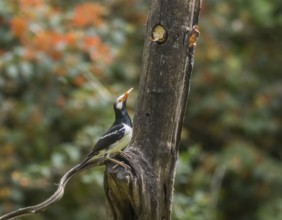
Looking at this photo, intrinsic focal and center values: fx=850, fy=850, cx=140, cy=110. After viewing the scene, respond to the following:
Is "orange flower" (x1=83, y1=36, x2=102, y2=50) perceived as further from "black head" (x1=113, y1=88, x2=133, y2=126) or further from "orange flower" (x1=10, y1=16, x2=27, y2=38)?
"black head" (x1=113, y1=88, x2=133, y2=126)

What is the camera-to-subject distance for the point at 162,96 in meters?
3.61

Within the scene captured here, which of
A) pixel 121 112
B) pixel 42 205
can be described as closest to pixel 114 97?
pixel 121 112

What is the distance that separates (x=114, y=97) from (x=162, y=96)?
2.81m

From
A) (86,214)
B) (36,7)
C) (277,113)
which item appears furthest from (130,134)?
(277,113)

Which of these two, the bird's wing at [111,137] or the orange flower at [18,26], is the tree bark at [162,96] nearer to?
the bird's wing at [111,137]

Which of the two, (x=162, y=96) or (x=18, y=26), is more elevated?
(x=18, y=26)

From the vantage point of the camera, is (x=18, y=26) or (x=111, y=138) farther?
(x=18, y=26)

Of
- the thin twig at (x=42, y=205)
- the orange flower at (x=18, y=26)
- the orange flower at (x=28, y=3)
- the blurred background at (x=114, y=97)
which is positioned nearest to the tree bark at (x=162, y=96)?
the thin twig at (x=42, y=205)

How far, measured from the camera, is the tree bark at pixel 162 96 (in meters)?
3.59

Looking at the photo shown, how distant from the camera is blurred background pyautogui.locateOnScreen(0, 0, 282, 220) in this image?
620 cm

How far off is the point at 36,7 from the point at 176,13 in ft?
9.54

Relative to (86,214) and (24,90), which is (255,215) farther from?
(24,90)

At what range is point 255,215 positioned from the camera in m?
8.21

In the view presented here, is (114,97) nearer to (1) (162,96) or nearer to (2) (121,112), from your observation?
(2) (121,112)
